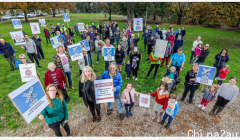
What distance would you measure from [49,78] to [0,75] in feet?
20.0

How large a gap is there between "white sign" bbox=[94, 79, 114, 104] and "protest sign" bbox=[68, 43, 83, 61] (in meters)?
3.06

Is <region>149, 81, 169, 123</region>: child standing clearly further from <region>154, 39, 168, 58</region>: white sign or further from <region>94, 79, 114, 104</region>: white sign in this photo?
<region>154, 39, 168, 58</region>: white sign

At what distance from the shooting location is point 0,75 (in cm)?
815

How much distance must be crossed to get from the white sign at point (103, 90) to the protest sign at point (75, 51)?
10.0 feet

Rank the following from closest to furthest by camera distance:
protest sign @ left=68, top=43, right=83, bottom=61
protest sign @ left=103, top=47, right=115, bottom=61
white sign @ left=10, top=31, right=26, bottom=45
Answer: protest sign @ left=68, top=43, right=83, bottom=61
protest sign @ left=103, top=47, right=115, bottom=61
white sign @ left=10, top=31, right=26, bottom=45

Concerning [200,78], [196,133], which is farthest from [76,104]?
[200,78]

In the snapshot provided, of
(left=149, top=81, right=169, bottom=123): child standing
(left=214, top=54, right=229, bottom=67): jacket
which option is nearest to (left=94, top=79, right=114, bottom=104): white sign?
(left=149, top=81, right=169, bottom=123): child standing

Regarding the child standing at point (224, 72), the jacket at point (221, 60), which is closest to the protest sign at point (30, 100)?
the child standing at point (224, 72)

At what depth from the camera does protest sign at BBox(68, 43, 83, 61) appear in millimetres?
6381

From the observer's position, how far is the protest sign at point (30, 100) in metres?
2.81

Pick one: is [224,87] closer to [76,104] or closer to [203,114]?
[203,114]

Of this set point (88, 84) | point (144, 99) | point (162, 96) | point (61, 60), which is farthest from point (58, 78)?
point (162, 96)

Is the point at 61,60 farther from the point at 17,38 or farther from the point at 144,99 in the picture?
the point at 17,38

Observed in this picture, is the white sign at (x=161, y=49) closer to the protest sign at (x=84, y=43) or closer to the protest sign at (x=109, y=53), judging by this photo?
the protest sign at (x=109, y=53)
